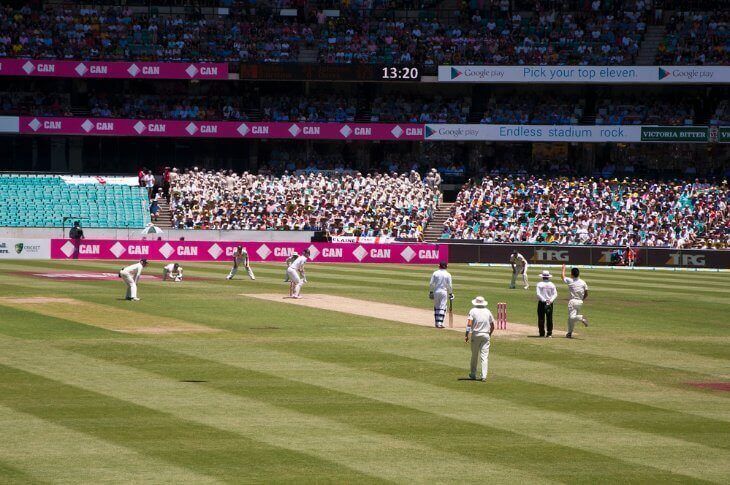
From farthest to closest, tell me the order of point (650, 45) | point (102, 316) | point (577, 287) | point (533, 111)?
point (533, 111)
point (650, 45)
point (102, 316)
point (577, 287)

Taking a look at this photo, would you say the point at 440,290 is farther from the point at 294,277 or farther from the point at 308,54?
the point at 308,54

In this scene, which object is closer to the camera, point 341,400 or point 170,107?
point 341,400

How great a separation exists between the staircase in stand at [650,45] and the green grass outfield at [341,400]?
42843 millimetres

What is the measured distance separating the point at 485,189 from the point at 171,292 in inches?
1333

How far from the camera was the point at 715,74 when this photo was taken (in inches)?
2862

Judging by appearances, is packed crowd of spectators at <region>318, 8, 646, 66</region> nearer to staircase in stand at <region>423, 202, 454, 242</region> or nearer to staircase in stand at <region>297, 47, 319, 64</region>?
staircase in stand at <region>297, 47, 319, 64</region>

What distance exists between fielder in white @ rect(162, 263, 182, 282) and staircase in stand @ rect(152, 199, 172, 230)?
22.4 m

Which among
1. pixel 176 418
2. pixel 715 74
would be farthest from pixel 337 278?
pixel 715 74

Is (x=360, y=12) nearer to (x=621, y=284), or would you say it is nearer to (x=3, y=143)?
(x=3, y=143)

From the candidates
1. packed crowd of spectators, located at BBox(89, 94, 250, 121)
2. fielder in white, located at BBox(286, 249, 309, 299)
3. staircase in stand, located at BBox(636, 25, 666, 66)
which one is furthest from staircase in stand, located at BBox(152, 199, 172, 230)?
staircase in stand, located at BBox(636, 25, 666, 66)

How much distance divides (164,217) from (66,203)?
19.0 ft

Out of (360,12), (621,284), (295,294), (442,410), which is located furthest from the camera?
(360,12)

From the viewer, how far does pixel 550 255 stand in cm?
6284

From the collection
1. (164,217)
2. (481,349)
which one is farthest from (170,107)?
(481,349)
